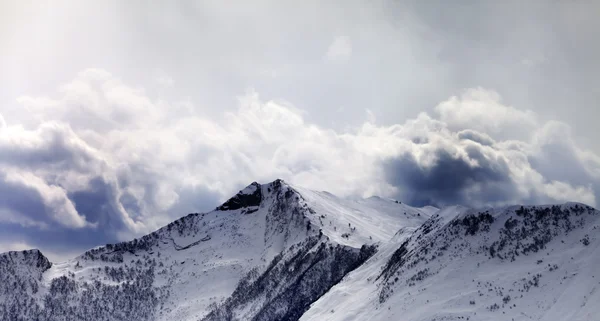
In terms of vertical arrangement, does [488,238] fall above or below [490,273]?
above

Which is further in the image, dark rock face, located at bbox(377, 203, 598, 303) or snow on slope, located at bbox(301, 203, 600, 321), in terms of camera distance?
dark rock face, located at bbox(377, 203, 598, 303)

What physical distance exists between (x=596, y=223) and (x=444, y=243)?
120ft

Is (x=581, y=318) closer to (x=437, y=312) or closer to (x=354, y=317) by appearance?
(x=437, y=312)

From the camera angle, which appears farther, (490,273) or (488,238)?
(488,238)

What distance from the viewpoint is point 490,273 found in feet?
466

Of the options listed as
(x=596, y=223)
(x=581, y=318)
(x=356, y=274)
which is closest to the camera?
(x=581, y=318)

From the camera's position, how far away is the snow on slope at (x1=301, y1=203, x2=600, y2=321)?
123m

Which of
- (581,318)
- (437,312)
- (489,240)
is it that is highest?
(489,240)

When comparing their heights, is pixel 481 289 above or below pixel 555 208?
below

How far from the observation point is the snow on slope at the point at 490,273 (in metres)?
123

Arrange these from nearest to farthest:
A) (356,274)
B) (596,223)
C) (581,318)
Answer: (581,318)
(596,223)
(356,274)

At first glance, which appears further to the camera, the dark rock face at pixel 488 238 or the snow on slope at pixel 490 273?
the dark rock face at pixel 488 238

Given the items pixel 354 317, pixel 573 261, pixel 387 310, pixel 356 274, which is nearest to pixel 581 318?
pixel 573 261

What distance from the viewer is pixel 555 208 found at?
505ft
